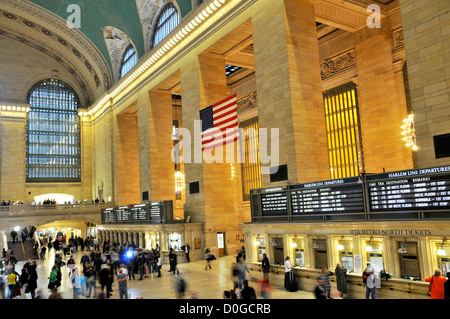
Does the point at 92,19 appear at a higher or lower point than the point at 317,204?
higher

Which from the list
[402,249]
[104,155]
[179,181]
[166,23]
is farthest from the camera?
[104,155]

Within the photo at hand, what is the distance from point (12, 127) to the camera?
33344 millimetres

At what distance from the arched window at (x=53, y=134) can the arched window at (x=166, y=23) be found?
56.4 feet

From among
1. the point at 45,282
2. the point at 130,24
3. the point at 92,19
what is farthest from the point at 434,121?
the point at 92,19

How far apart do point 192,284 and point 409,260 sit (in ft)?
21.9

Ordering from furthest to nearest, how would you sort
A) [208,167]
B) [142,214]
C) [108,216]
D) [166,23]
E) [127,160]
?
[127,160]
[108,216]
[166,23]
[142,214]
[208,167]

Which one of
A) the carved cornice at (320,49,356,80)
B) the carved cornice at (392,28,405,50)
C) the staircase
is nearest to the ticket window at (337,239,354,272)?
the carved cornice at (392,28,405,50)

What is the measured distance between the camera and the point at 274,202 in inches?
470

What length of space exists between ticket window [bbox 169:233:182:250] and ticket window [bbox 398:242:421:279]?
39.2 feet

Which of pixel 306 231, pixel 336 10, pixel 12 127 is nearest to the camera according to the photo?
pixel 306 231

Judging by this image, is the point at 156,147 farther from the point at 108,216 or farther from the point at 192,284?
the point at 192,284

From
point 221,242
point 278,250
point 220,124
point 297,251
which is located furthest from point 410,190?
point 221,242

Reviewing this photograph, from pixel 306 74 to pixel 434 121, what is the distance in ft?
17.2
